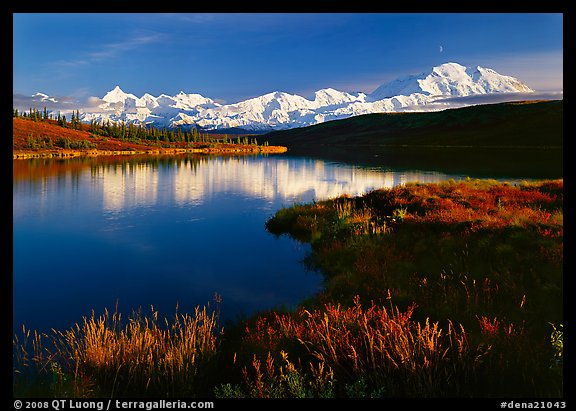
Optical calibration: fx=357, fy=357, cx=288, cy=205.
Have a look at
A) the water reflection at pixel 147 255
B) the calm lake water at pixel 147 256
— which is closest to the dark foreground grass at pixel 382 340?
the calm lake water at pixel 147 256

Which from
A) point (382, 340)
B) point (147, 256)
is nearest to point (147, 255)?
point (147, 256)

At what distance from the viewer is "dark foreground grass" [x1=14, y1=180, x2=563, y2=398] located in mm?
6750

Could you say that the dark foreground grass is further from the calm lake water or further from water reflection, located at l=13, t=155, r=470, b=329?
water reflection, located at l=13, t=155, r=470, b=329

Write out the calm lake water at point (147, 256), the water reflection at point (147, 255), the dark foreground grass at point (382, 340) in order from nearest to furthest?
the dark foreground grass at point (382, 340) < the calm lake water at point (147, 256) < the water reflection at point (147, 255)

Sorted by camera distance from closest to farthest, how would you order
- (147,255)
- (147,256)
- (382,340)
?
(382,340), (147,256), (147,255)

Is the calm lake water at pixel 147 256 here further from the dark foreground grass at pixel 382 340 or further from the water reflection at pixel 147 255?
the dark foreground grass at pixel 382 340

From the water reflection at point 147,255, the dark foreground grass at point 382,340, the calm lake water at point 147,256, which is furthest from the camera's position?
the water reflection at point 147,255

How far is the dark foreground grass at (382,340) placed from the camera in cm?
675

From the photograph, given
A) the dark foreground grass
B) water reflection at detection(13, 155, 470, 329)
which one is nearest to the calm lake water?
water reflection at detection(13, 155, 470, 329)

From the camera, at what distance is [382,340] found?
7465mm

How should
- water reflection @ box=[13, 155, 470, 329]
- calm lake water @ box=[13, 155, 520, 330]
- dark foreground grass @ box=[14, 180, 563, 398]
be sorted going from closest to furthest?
1. dark foreground grass @ box=[14, 180, 563, 398]
2. calm lake water @ box=[13, 155, 520, 330]
3. water reflection @ box=[13, 155, 470, 329]

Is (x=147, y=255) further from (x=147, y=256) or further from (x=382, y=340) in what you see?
(x=382, y=340)

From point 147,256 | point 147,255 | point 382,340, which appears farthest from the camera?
point 147,255
